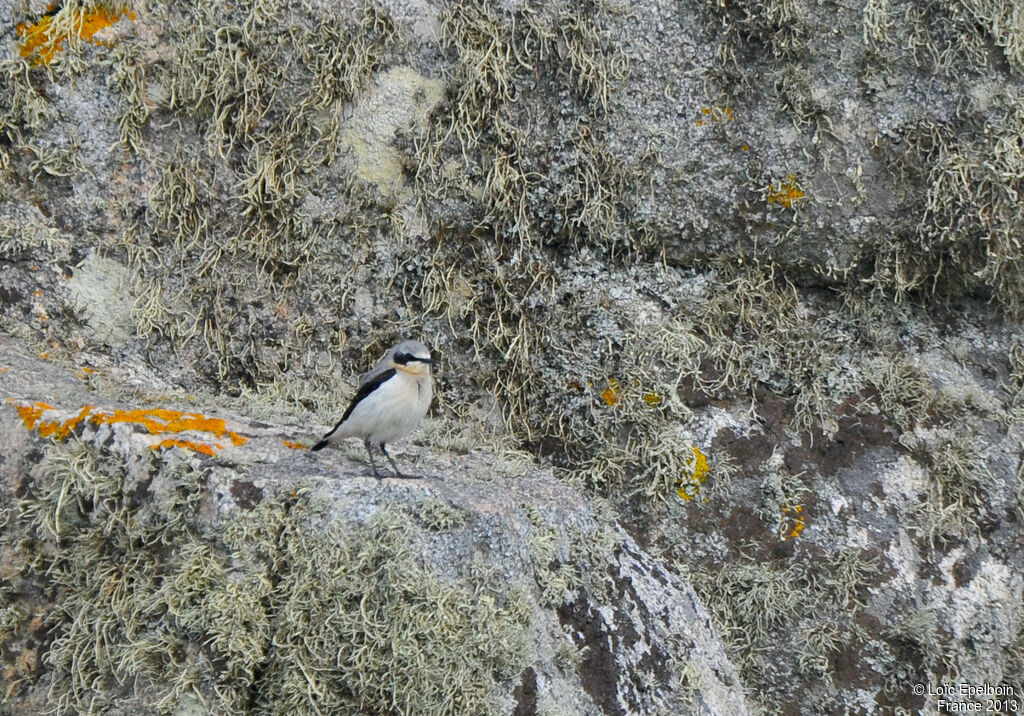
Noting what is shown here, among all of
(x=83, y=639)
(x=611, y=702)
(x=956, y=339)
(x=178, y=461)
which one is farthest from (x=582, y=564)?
(x=956, y=339)

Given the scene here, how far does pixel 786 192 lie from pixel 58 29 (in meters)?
5.17

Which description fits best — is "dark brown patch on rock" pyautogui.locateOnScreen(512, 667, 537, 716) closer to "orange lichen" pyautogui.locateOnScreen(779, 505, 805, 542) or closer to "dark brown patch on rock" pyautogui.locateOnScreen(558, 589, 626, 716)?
"dark brown patch on rock" pyautogui.locateOnScreen(558, 589, 626, 716)

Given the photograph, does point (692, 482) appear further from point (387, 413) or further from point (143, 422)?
point (143, 422)

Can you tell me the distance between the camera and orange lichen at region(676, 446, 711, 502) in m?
5.95

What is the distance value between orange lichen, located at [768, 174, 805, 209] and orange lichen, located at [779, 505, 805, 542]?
6.92ft

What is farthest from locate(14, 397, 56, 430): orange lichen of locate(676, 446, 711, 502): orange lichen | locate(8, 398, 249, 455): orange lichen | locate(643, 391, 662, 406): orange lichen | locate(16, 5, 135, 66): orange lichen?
locate(676, 446, 711, 502): orange lichen

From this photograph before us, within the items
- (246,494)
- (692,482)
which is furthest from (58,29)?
(692,482)

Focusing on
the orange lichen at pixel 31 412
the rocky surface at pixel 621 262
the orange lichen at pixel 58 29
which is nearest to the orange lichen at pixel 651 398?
the rocky surface at pixel 621 262

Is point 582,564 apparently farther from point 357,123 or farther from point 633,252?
point 357,123

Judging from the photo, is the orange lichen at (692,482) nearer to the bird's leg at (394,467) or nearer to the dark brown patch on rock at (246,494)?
the bird's leg at (394,467)

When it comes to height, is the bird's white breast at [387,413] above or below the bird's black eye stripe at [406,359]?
below

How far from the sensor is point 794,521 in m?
5.82

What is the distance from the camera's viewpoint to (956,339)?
21.1ft

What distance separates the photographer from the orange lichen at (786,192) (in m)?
6.39
